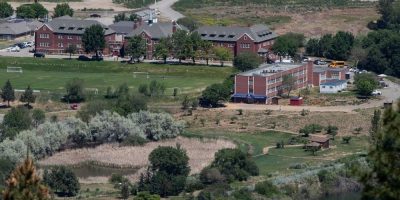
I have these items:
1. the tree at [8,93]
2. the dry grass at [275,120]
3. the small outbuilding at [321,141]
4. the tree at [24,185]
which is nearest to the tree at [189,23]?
the tree at [8,93]

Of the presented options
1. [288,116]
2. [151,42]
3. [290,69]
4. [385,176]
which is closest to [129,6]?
[151,42]

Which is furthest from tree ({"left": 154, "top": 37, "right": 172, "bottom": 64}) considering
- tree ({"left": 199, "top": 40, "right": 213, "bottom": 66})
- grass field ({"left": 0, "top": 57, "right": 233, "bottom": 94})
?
tree ({"left": 199, "top": 40, "right": 213, "bottom": 66})

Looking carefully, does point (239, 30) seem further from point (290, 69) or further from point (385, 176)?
point (385, 176)

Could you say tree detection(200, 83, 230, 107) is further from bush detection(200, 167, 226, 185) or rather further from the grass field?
bush detection(200, 167, 226, 185)

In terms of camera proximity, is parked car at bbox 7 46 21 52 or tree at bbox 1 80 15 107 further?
parked car at bbox 7 46 21 52

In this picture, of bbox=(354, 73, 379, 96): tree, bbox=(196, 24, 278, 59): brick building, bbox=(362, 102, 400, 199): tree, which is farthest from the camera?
bbox=(196, 24, 278, 59): brick building

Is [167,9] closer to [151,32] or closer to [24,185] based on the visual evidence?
[151,32]
